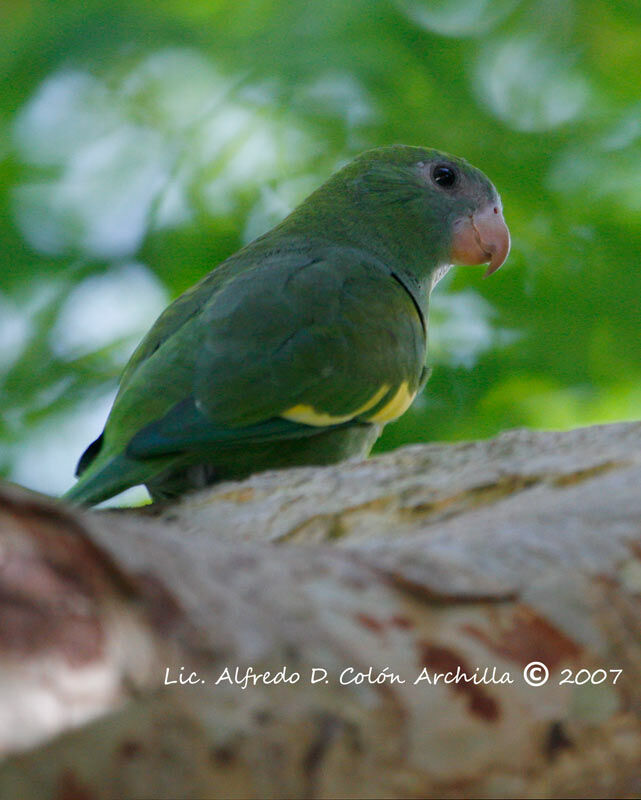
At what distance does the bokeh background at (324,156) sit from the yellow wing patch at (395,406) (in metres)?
1.34

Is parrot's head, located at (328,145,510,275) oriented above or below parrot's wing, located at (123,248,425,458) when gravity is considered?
below

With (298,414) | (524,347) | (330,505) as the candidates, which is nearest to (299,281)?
(298,414)

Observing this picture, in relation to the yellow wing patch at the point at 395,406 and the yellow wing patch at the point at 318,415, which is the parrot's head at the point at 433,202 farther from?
the yellow wing patch at the point at 318,415

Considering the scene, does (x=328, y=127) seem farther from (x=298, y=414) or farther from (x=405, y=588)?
(x=405, y=588)

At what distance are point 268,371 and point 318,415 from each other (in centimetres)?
20

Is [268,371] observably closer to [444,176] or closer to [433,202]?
[433,202]

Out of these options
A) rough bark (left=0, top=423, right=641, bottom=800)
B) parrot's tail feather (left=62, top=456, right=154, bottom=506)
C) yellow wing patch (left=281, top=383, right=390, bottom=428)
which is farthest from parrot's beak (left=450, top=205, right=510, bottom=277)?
rough bark (left=0, top=423, right=641, bottom=800)

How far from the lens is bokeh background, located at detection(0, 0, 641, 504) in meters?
4.72

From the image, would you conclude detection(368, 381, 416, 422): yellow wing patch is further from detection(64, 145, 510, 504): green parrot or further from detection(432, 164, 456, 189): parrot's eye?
detection(432, 164, 456, 189): parrot's eye

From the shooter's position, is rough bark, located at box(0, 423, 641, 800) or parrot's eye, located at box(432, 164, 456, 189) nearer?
rough bark, located at box(0, 423, 641, 800)

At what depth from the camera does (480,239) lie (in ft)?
13.9
